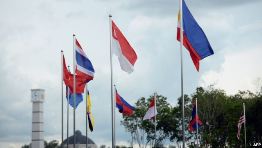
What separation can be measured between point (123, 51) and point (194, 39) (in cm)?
516

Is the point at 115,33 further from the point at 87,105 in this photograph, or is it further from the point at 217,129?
the point at 217,129

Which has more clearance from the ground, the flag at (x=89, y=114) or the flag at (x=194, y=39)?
the flag at (x=194, y=39)

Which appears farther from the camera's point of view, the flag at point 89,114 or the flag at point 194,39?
the flag at point 89,114

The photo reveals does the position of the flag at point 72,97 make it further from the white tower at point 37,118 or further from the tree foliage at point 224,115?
the tree foliage at point 224,115

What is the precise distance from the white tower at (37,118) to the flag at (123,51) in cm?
1295

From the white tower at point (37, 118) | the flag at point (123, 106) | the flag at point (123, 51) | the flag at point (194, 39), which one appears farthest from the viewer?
the flag at point (123, 106)

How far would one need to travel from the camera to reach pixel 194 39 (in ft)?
105

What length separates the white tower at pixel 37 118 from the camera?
47.7 metres

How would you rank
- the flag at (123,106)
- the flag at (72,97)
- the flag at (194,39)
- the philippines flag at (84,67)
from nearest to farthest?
the flag at (194,39) < the philippines flag at (84,67) < the flag at (72,97) < the flag at (123,106)

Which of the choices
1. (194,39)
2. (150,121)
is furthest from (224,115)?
(194,39)

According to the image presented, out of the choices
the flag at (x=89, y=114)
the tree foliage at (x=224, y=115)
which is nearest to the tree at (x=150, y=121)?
the tree foliage at (x=224, y=115)

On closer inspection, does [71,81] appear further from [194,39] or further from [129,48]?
[194,39]

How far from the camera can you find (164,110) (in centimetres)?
12131

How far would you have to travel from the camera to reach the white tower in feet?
157
